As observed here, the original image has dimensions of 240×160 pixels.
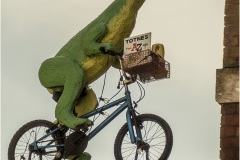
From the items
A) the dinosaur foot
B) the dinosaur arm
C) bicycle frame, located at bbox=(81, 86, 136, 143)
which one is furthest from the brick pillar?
the dinosaur foot

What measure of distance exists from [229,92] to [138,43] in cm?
219

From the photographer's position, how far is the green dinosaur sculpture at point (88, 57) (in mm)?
9500

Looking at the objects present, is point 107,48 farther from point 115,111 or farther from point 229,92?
point 229,92

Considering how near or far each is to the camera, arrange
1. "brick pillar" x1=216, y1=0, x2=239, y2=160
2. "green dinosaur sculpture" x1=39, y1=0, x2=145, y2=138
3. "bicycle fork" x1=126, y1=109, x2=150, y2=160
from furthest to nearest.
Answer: "green dinosaur sculpture" x1=39, y1=0, x2=145, y2=138
"bicycle fork" x1=126, y1=109, x2=150, y2=160
"brick pillar" x1=216, y1=0, x2=239, y2=160

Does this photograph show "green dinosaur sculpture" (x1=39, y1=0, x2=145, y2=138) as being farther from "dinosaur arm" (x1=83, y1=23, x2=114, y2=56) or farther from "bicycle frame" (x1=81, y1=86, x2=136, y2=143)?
"bicycle frame" (x1=81, y1=86, x2=136, y2=143)

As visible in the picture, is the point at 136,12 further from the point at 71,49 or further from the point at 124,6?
the point at 71,49

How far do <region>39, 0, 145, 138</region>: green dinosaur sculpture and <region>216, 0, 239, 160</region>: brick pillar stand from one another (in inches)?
93.9

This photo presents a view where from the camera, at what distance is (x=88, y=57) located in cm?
968

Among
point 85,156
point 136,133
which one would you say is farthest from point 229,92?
point 85,156

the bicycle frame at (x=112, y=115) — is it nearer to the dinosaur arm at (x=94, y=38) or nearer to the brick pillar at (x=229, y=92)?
the dinosaur arm at (x=94, y=38)

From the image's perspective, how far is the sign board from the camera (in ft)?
29.6

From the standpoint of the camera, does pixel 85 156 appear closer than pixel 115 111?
No

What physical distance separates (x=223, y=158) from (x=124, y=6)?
3334mm

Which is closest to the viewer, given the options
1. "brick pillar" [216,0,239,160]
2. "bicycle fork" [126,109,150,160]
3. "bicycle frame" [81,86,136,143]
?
"brick pillar" [216,0,239,160]
